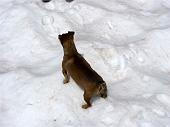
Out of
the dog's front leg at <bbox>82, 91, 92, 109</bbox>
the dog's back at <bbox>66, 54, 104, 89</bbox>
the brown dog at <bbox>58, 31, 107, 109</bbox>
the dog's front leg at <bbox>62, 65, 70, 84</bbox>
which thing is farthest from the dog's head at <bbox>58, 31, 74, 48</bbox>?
the dog's front leg at <bbox>82, 91, 92, 109</bbox>

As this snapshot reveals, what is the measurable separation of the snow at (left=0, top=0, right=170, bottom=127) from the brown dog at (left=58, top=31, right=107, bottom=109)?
200 millimetres

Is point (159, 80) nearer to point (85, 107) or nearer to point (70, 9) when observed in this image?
point (85, 107)

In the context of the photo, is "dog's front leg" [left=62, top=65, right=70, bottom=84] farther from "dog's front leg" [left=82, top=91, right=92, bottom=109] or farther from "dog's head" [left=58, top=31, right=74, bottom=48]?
"dog's front leg" [left=82, top=91, right=92, bottom=109]

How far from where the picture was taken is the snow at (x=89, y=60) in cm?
494

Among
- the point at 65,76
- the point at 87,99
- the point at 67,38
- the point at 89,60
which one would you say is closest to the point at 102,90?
the point at 87,99

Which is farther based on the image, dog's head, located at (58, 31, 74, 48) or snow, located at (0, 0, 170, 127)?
dog's head, located at (58, 31, 74, 48)

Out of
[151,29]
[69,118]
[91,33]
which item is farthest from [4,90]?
[151,29]

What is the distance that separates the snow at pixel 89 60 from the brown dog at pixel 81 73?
0.66 feet

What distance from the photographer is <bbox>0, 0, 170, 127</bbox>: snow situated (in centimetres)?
494

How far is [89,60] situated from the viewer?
5859mm

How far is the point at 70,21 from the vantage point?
6805mm

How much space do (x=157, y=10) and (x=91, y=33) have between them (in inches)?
57.3

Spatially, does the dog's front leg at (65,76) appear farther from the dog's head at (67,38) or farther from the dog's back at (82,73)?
the dog's head at (67,38)

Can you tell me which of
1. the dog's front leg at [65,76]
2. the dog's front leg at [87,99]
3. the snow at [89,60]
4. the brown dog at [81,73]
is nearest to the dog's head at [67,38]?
the brown dog at [81,73]
